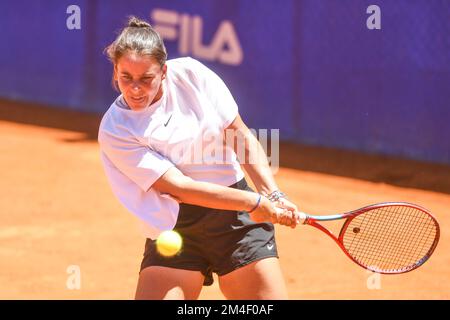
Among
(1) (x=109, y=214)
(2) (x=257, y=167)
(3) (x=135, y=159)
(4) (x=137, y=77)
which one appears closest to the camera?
(4) (x=137, y=77)

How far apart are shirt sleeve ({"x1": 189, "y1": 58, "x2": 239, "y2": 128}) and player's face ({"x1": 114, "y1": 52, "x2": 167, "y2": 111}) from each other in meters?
0.27

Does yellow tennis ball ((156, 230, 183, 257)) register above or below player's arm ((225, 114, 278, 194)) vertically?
below

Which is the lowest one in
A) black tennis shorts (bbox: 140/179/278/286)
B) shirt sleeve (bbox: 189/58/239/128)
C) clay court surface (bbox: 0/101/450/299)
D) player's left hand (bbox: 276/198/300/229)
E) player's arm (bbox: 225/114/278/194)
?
clay court surface (bbox: 0/101/450/299)

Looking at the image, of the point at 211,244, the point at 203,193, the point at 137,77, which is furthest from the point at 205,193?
the point at 137,77

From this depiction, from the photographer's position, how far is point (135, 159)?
12.9 ft

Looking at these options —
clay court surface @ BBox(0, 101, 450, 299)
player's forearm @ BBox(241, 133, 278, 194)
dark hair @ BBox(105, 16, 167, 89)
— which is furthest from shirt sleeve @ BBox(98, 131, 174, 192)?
clay court surface @ BBox(0, 101, 450, 299)

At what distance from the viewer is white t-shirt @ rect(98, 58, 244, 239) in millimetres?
3930

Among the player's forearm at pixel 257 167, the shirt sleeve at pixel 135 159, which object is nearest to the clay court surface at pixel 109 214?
the player's forearm at pixel 257 167

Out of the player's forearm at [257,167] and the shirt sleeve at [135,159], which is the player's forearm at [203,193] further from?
the player's forearm at [257,167]

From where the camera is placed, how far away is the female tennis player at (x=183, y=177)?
3896 millimetres

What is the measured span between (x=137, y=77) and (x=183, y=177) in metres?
0.46

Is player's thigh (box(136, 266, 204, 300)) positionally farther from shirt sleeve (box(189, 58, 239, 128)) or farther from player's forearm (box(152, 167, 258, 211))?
shirt sleeve (box(189, 58, 239, 128))

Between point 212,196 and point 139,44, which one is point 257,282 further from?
point 139,44

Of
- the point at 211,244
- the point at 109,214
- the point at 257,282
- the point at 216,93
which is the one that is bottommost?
the point at 109,214
